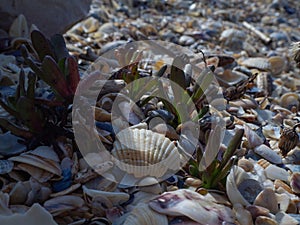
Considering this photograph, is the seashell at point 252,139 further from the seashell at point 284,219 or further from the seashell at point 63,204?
the seashell at point 63,204

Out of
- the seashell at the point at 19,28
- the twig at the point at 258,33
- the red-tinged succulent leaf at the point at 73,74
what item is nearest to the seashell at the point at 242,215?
the red-tinged succulent leaf at the point at 73,74

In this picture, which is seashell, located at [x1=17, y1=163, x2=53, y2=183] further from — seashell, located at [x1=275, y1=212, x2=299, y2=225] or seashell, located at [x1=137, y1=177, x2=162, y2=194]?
seashell, located at [x1=275, y1=212, x2=299, y2=225]

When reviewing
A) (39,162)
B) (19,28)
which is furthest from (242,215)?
(19,28)

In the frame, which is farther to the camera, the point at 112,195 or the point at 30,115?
the point at 30,115

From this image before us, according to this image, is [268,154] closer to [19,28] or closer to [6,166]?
[6,166]

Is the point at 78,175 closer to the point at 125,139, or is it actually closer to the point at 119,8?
the point at 125,139

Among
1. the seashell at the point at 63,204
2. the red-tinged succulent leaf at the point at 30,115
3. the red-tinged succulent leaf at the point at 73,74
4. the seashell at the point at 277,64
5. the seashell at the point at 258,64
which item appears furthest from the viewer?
the seashell at the point at 277,64
